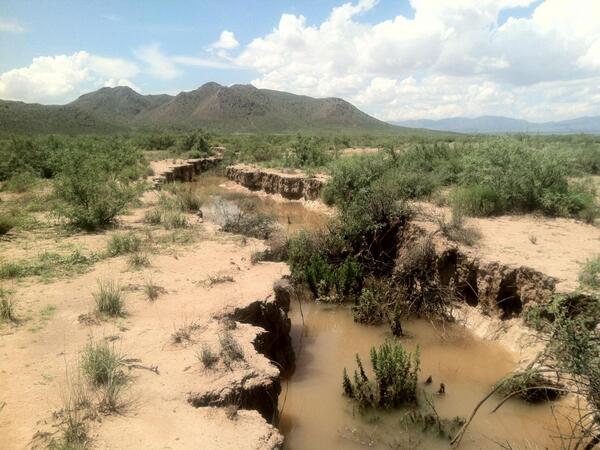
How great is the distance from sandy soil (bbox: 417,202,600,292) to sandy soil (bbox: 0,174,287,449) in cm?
441

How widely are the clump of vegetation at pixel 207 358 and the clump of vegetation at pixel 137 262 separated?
3856 millimetres

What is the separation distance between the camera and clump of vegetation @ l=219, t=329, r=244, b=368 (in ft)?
17.0

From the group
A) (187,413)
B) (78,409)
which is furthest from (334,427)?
(78,409)

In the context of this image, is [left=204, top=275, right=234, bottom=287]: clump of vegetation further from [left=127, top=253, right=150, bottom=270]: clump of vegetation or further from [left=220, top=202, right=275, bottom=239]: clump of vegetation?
[left=220, top=202, right=275, bottom=239]: clump of vegetation

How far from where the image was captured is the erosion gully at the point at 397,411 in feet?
18.1

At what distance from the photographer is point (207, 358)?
508 centimetres

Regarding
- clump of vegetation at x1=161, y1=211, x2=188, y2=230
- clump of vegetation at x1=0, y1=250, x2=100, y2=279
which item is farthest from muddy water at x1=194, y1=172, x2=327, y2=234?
clump of vegetation at x1=0, y1=250, x2=100, y2=279

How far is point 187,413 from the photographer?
172 inches

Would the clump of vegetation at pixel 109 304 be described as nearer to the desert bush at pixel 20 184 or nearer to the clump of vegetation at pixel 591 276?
the clump of vegetation at pixel 591 276

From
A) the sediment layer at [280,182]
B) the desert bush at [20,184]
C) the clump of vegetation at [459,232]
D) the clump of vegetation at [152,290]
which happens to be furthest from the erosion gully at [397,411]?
the desert bush at [20,184]

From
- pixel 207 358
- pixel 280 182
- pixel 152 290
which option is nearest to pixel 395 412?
pixel 207 358

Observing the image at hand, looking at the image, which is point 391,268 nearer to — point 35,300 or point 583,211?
point 583,211

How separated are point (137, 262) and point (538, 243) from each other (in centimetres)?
848

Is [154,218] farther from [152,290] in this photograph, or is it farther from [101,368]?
[101,368]
